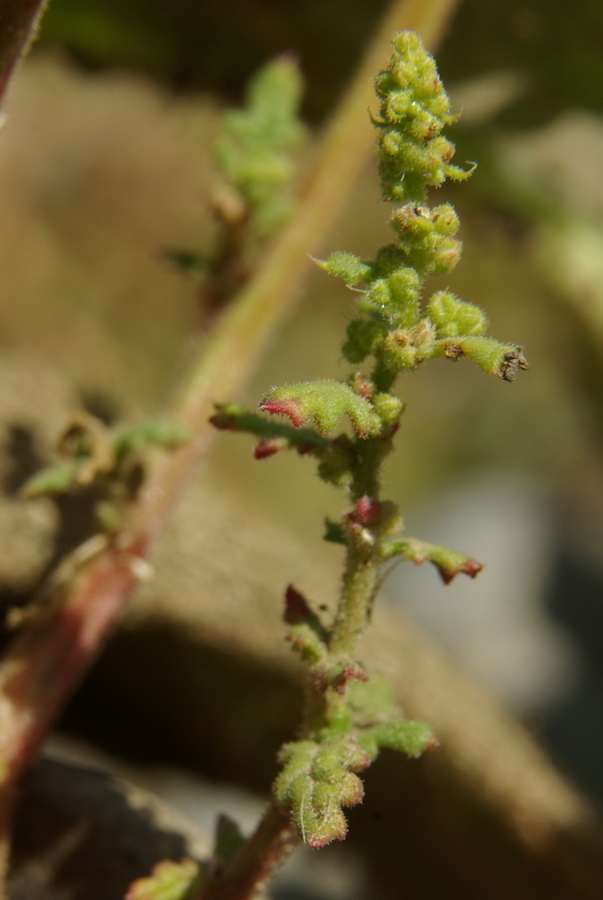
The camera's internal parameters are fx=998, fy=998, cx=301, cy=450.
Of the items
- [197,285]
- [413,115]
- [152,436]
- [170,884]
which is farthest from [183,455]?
[197,285]

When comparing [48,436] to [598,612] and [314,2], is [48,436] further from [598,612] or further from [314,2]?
[598,612]

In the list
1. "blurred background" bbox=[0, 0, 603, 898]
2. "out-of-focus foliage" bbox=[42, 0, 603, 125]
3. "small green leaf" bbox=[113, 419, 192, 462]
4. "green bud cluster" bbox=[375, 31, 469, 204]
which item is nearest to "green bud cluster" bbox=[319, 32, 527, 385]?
"green bud cluster" bbox=[375, 31, 469, 204]

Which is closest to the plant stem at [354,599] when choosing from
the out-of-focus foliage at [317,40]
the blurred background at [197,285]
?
the blurred background at [197,285]

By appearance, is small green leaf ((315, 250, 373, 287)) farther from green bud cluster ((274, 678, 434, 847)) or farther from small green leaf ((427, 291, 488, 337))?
green bud cluster ((274, 678, 434, 847))

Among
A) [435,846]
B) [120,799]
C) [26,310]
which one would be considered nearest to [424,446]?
[26,310]

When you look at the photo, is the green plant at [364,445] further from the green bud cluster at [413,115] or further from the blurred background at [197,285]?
the blurred background at [197,285]

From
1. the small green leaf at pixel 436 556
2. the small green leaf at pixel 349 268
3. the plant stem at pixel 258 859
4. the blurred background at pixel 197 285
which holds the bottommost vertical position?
the plant stem at pixel 258 859
